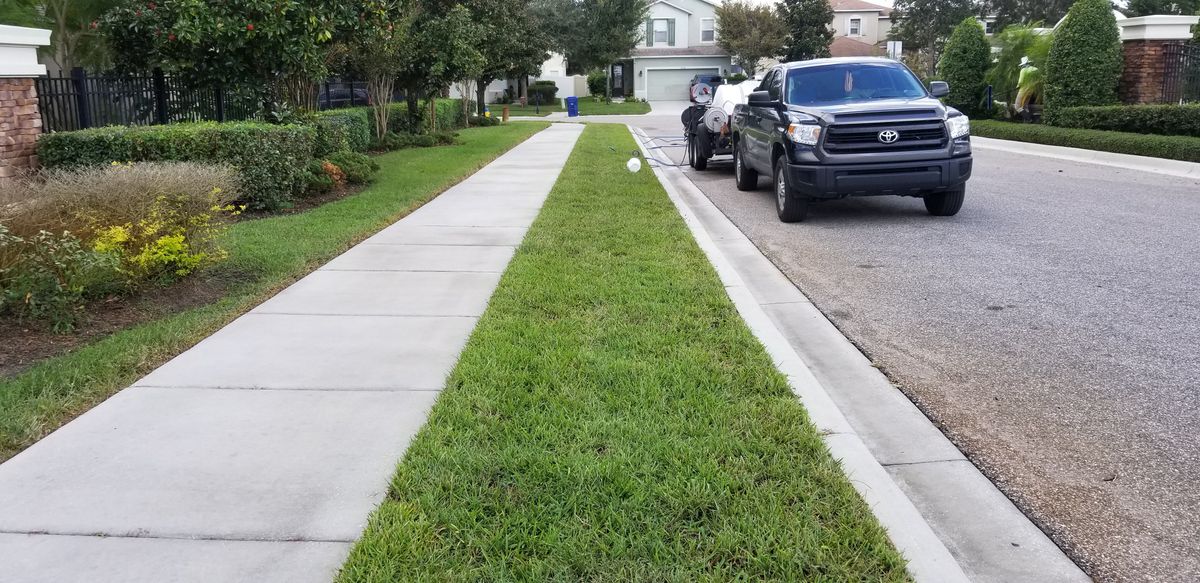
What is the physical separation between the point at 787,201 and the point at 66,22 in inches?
566

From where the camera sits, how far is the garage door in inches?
2477

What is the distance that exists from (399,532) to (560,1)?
5741cm

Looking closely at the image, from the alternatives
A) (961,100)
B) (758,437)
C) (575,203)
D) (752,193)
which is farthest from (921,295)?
(961,100)

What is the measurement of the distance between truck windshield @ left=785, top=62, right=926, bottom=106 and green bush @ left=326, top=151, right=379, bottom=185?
260 inches

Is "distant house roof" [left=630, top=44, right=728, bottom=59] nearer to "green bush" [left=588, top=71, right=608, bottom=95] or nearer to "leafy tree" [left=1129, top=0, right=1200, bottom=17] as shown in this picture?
"green bush" [left=588, top=71, right=608, bottom=95]

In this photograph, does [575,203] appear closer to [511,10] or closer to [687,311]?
[687,311]

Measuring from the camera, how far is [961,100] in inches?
1091

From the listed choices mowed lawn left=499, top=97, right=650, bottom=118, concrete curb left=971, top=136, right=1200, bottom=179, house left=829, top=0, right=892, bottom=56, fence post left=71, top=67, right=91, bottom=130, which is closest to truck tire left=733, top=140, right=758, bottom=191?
concrete curb left=971, top=136, right=1200, bottom=179

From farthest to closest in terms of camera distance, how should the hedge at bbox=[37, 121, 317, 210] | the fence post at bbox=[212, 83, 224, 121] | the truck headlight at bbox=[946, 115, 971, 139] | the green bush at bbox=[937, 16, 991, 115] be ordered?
the green bush at bbox=[937, 16, 991, 115] < the fence post at bbox=[212, 83, 224, 121] < the truck headlight at bbox=[946, 115, 971, 139] < the hedge at bbox=[37, 121, 317, 210]

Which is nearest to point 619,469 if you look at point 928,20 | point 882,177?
point 882,177

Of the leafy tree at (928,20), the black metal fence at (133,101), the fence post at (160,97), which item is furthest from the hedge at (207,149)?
the leafy tree at (928,20)

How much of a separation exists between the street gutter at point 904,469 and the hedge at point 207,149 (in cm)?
664

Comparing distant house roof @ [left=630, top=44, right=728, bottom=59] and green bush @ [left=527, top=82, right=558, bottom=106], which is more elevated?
distant house roof @ [left=630, top=44, right=728, bottom=59]

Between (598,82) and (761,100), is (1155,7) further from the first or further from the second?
(761,100)
